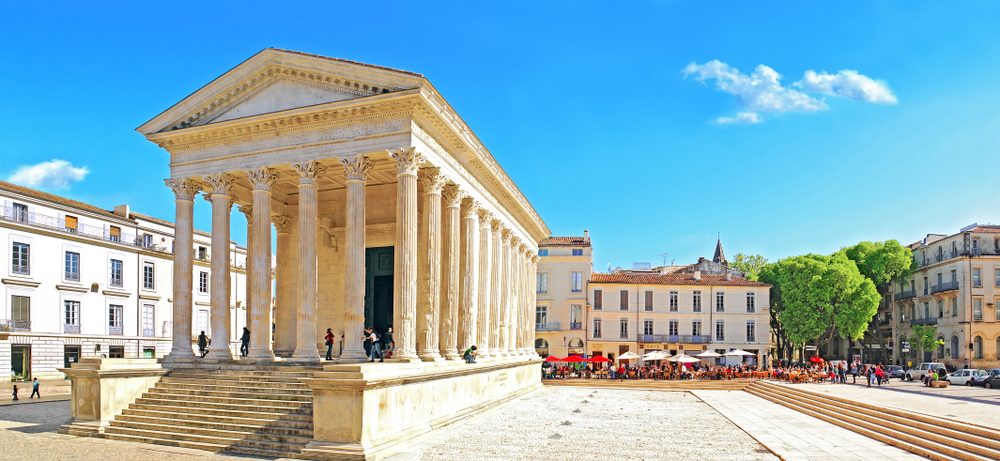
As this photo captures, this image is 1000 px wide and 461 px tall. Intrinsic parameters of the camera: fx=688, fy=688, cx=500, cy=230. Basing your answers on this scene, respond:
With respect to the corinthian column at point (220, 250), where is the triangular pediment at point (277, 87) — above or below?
above

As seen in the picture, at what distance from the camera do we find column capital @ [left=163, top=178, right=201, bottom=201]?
2042cm

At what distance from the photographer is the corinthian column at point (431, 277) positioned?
1859cm

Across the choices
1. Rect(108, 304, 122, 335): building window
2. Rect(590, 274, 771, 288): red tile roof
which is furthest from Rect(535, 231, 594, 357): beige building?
Rect(108, 304, 122, 335): building window

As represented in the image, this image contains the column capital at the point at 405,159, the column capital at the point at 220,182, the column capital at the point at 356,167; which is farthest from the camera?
the column capital at the point at 220,182

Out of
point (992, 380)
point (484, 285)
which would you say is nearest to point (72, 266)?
point (484, 285)

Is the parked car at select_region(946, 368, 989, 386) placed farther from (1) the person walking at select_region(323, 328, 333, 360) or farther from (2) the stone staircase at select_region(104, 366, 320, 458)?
(2) the stone staircase at select_region(104, 366, 320, 458)

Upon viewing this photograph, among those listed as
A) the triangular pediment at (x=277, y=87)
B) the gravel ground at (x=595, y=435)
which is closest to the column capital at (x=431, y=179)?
the triangular pediment at (x=277, y=87)

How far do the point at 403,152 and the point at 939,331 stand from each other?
51.7 metres

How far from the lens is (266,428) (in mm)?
14414

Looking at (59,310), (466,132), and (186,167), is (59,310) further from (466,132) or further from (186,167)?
(466,132)

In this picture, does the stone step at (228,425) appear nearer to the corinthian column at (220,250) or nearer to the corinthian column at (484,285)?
the corinthian column at (220,250)

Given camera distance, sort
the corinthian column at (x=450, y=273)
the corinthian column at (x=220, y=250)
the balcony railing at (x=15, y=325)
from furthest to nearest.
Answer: the balcony railing at (x=15, y=325) → the corinthian column at (x=450, y=273) → the corinthian column at (x=220, y=250)

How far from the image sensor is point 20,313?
32562 mm

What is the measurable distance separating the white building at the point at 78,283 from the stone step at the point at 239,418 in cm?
1596
